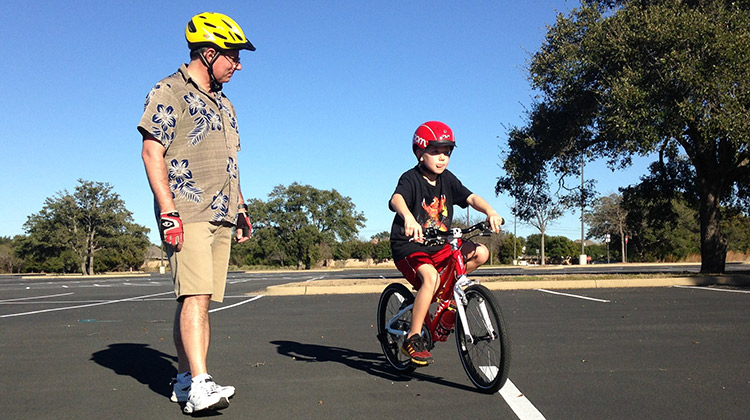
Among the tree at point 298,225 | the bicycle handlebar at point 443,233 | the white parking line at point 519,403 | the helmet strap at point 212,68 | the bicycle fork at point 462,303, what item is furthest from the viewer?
the tree at point 298,225

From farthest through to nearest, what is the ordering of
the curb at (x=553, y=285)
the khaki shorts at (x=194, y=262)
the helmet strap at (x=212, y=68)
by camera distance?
the curb at (x=553, y=285)
the helmet strap at (x=212, y=68)
the khaki shorts at (x=194, y=262)

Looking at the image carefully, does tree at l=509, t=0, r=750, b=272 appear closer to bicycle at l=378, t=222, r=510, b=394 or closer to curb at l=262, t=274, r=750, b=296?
curb at l=262, t=274, r=750, b=296

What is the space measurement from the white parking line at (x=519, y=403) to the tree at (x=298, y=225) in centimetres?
5959

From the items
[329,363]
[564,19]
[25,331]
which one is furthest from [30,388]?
[564,19]

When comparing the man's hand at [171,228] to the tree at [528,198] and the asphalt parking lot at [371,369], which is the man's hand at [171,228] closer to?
the asphalt parking lot at [371,369]

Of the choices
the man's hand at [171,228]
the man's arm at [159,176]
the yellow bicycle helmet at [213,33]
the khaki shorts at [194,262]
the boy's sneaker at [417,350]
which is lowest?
the boy's sneaker at [417,350]

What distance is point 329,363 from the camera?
17.7ft

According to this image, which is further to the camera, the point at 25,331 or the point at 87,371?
the point at 25,331

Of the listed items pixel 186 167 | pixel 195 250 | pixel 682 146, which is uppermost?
pixel 682 146

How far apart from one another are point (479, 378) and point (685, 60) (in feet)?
47.9

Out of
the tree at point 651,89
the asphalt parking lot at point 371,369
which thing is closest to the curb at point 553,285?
the tree at point 651,89

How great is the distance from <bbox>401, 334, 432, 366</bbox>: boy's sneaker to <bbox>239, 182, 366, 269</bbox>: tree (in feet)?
194

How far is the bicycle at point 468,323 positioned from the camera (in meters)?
3.87

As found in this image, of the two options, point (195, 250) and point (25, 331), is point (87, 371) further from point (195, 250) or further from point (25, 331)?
point (25, 331)
